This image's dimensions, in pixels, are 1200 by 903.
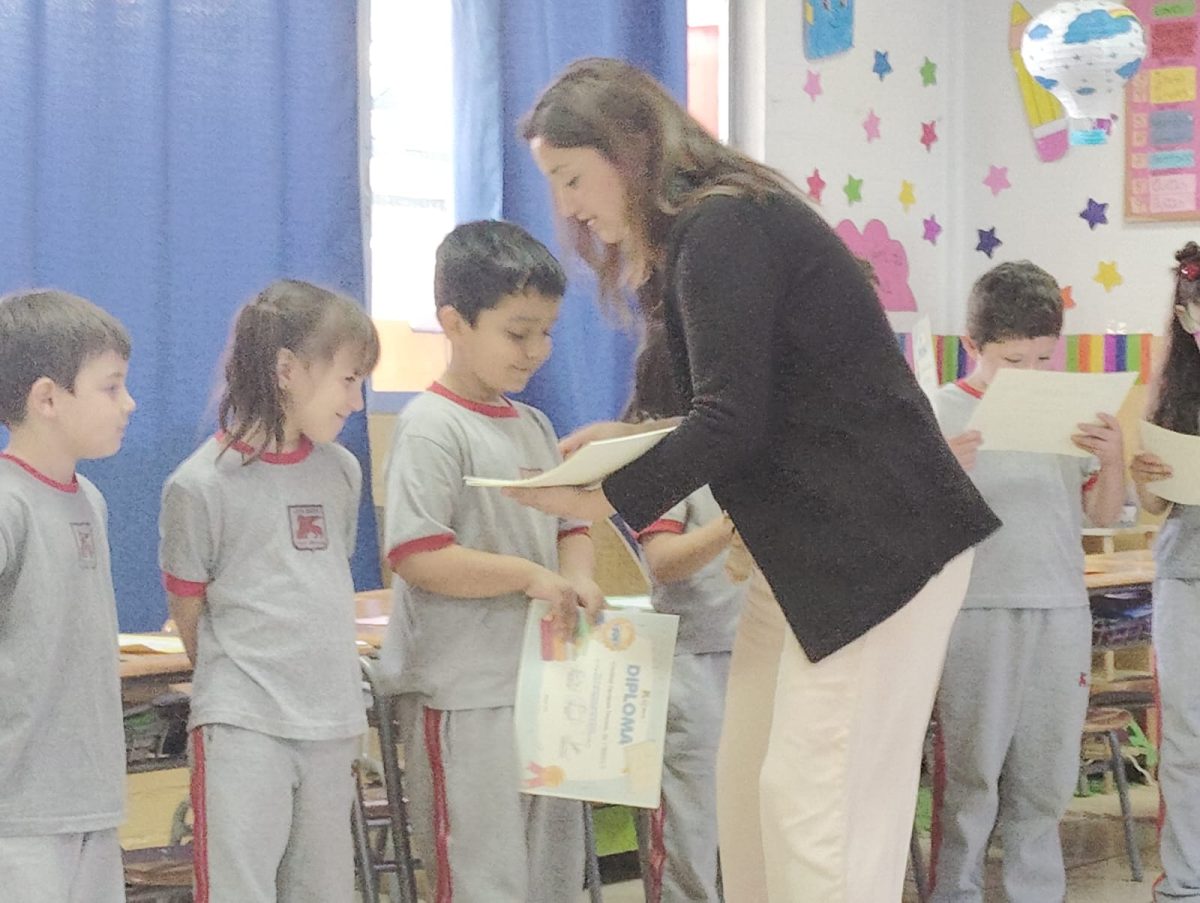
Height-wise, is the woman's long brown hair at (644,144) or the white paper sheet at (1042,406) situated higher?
the woman's long brown hair at (644,144)

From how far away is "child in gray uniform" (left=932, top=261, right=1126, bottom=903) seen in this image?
2967 mm

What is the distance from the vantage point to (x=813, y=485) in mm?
1677

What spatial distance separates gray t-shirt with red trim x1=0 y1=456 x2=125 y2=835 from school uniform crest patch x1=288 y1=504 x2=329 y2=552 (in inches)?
10.6

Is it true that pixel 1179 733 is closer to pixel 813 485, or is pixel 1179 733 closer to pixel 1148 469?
pixel 1148 469

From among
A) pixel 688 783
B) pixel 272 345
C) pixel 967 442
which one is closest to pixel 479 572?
pixel 272 345

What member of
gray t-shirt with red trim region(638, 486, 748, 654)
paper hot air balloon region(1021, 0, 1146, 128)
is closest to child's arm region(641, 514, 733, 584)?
gray t-shirt with red trim region(638, 486, 748, 654)

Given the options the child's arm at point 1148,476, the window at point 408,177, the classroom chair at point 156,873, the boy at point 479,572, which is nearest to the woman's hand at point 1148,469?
the child's arm at point 1148,476

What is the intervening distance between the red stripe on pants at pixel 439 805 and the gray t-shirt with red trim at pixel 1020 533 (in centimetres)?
117

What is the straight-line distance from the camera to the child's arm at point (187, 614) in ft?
6.99

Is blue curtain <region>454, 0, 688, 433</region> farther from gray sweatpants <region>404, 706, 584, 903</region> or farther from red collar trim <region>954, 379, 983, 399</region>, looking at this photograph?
gray sweatpants <region>404, 706, 584, 903</region>

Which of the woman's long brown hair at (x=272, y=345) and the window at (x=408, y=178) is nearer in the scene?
the woman's long brown hair at (x=272, y=345)

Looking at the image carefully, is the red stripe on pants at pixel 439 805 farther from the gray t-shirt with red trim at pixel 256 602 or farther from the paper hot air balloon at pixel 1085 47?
the paper hot air balloon at pixel 1085 47

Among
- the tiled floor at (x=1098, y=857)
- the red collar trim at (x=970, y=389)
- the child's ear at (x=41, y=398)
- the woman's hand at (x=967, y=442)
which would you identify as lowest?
the tiled floor at (x=1098, y=857)

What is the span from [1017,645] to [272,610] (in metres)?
1.47
